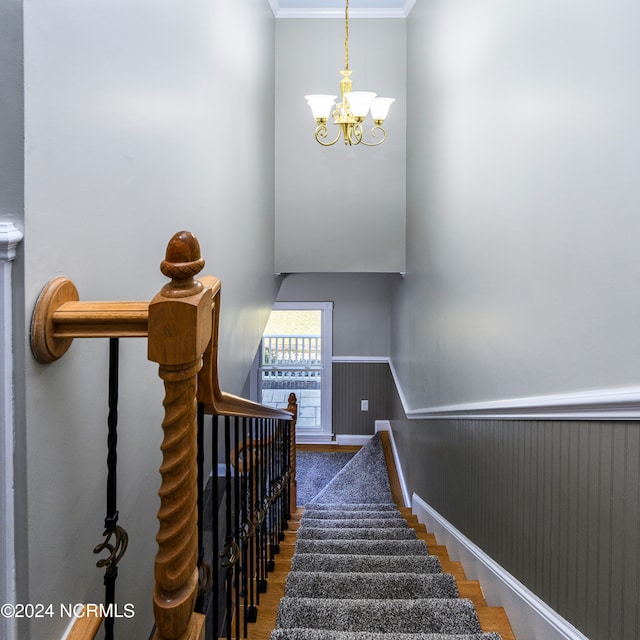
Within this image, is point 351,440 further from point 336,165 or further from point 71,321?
point 71,321

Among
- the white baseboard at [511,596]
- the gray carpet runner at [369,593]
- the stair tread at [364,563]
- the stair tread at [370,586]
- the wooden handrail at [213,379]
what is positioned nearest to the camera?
the wooden handrail at [213,379]

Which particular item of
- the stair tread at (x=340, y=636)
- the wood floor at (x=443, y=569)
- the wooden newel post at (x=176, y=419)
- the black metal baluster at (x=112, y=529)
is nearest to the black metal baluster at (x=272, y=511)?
the wood floor at (x=443, y=569)

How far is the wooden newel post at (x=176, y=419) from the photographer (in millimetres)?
962

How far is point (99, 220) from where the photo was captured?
144cm

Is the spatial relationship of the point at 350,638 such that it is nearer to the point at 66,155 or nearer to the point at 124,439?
the point at 124,439

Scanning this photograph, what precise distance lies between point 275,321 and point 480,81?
5.46 metres

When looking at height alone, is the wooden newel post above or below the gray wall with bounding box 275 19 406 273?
below

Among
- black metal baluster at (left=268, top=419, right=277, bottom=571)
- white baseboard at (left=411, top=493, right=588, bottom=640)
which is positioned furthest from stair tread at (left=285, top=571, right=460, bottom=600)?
black metal baluster at (left=268, top=419, right=277, bottom=571)

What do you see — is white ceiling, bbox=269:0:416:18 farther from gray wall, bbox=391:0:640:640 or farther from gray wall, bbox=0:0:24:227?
gray wall, bbox=0:0:24:227

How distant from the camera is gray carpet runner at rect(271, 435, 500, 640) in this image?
6.68ft

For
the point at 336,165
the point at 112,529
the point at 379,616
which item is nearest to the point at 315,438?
the point at 336,165

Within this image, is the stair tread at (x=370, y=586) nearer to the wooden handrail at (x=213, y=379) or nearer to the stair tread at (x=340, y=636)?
the stair tread at (x=340, y=636)

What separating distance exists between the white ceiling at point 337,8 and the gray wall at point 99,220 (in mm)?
2836

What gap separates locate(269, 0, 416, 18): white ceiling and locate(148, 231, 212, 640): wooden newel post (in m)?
4.91
